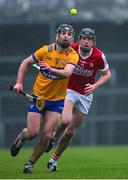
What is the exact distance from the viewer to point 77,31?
1187 inches

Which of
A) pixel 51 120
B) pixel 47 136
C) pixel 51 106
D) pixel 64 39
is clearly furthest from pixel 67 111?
pixel 64 39

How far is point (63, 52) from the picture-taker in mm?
14008

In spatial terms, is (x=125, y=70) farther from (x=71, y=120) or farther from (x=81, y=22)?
(x=71, y=120)

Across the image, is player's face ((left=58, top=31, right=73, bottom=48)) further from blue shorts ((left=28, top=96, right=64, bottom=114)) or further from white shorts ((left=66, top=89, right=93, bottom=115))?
white shorts ((left=66, top=89, right=93, bottom=115))

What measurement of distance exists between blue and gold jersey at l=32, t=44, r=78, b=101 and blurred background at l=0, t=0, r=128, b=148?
15010 millimetres

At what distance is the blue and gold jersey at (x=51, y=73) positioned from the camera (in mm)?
13914

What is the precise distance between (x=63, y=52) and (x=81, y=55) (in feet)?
4.27

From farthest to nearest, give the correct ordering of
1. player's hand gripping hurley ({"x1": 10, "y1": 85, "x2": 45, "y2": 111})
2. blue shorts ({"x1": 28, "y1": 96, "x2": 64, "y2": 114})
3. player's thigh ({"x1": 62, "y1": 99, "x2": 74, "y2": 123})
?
player's thigh ({"x1": 62, "y1": 99, "x2": 74, "y2": 123})
blue shorts ({"x1": 28, "y1": 96, "x2": 64, "y2": 114})
player's hand gripping hurley ({"x1": 10, "y1": 85, "x2": 45, "y2": 111})

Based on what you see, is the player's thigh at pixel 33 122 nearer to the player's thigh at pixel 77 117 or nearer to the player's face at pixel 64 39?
the player's face at pixel 64 39

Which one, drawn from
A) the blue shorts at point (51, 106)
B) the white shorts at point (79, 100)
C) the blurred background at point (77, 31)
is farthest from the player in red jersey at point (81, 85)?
the blurred background at point (77, 31)

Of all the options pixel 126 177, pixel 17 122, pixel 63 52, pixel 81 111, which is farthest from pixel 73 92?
pixel 17 122

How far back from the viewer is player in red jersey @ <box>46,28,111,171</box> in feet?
49.1

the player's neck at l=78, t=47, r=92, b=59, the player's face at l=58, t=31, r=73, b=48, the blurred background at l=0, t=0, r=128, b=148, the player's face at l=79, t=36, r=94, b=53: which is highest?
the player's face at l=58, t=31, r=73, b=48

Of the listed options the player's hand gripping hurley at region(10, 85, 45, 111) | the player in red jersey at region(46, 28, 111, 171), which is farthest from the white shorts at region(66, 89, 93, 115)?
the player's hand gripping hurley at region(10, 85, 45, 111)
